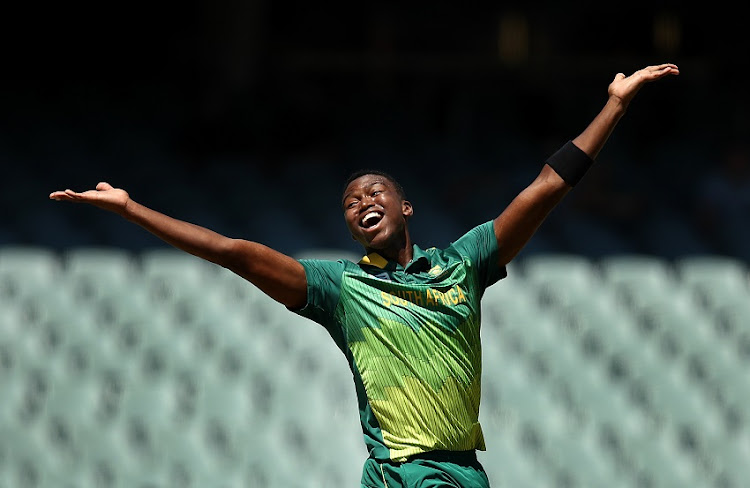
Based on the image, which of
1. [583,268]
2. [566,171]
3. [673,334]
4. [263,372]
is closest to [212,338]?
[263,372]

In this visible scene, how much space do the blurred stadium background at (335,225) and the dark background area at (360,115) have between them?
0.02 metres

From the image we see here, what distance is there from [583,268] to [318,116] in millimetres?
2121

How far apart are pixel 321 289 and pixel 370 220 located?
0.24 metres

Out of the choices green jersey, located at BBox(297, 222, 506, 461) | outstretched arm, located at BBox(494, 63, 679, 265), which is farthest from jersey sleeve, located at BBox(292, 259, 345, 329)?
outstretched arm, located at BBox(494, 63, 679, 265)

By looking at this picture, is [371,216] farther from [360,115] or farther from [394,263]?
[360,115]

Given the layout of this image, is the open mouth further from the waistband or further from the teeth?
the waistband

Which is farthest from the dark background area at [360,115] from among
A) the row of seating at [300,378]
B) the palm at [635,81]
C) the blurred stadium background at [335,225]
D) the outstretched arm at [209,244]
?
the outstretched arm at [209,244]

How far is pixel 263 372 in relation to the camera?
6191mm

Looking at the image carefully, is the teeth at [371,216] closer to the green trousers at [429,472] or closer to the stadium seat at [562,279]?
the green trousers at [429,472]

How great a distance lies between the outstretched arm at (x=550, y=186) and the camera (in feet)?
10.2

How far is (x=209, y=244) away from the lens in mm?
2844

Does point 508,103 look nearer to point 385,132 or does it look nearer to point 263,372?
point 385,132

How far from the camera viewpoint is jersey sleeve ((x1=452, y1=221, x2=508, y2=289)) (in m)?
3.13

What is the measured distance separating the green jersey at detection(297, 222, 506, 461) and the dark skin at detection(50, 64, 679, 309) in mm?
69
